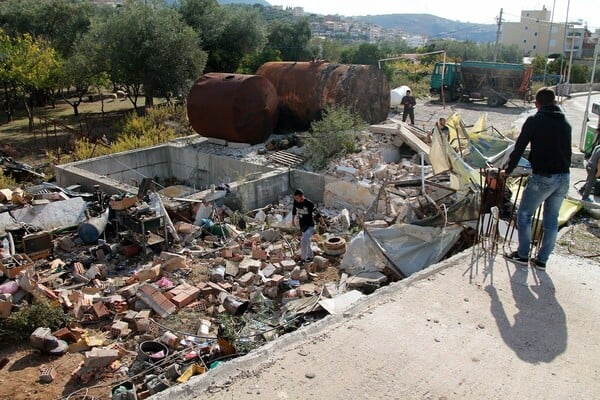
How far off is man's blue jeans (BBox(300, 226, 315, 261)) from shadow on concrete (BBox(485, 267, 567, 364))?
10.7ft

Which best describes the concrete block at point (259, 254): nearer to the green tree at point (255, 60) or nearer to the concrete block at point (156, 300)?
the concrete block at point (156, 300)

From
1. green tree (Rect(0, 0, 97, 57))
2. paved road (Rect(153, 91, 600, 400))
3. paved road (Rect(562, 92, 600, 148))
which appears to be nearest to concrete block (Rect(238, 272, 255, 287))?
paved road (Rect(153, 91, 600, 400))

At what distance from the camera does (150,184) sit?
32.5 ft

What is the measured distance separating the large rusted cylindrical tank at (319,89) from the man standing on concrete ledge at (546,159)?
8.36 metres

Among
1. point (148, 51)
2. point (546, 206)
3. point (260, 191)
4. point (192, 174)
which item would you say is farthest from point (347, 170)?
point (148, 51)

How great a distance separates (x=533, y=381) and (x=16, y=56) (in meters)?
19.5

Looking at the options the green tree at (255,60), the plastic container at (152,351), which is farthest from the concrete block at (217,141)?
the green tree at (255,60)

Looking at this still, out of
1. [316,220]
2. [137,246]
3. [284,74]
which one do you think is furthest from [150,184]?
[284,74]

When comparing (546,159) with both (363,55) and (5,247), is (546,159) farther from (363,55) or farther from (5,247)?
(363,55)

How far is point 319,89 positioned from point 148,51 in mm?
7906

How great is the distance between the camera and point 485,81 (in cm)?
2600

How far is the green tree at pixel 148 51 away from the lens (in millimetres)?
18398

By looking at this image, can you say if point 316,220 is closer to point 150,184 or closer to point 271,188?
point 271,188

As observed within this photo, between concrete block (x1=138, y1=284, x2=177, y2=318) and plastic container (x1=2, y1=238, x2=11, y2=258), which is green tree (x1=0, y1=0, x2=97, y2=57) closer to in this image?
plastic container (x1=2, y1=238, x2=11, y2=258)
